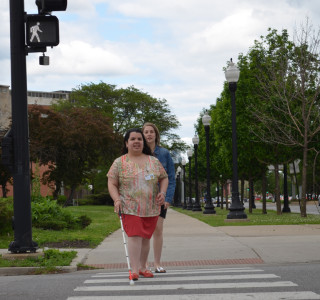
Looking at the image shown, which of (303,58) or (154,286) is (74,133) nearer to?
(303,58)

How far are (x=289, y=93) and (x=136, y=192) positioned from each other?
2149 centimetres

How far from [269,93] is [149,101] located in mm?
46223

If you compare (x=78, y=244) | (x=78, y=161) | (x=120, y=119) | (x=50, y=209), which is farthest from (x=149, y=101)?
(x=78, y=244)

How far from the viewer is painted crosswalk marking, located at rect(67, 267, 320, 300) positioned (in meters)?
6.19

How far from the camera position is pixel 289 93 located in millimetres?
27719

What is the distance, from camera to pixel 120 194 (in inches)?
293

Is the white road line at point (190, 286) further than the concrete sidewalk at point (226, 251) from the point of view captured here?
No

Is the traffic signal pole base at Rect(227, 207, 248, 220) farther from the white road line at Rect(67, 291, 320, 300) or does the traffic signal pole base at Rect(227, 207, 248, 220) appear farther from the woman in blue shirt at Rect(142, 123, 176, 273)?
the white road line at Rect(67, 291, 320, 300)

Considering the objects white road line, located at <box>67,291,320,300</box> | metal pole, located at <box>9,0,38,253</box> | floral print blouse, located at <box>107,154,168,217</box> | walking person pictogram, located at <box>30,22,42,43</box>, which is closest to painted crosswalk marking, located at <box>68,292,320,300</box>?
white road line, located at <box>67,291,320,300</box>

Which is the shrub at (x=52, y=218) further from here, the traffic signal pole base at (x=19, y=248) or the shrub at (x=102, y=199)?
the shrub at (x=102, y=199)

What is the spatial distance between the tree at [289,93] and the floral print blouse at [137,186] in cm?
1883

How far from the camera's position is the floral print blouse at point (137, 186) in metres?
7.33

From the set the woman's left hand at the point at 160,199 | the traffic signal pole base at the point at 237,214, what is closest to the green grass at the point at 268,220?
the traffic signal pole base at the point at 237,214

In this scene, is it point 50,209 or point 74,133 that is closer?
point 50,209
